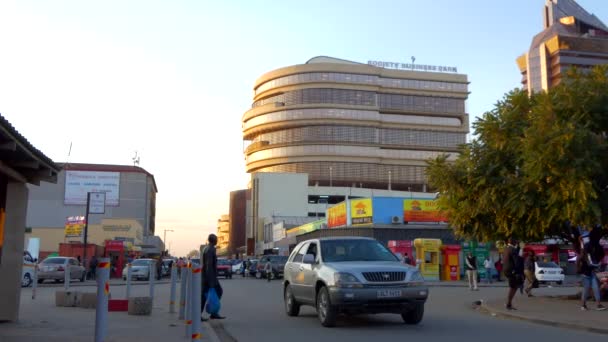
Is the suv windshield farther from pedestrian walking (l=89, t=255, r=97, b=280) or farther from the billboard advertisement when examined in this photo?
the billboard advertisement

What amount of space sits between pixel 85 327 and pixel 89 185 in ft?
242

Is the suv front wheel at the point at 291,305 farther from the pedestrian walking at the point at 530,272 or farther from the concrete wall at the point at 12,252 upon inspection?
the pedestrian walking at the point at 530,272

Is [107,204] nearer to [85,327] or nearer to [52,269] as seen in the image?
[52,269]

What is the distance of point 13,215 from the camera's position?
38.4ft

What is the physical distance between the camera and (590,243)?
16266mm

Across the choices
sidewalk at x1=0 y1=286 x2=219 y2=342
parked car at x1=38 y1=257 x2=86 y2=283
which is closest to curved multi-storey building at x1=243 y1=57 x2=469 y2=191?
parked car at x1=38 y1=257 x2=86 y2=283

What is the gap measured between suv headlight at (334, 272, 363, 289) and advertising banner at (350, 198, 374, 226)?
3020 centimetres

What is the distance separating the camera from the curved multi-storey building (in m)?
107

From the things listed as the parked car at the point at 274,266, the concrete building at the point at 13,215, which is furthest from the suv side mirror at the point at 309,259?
the parked car at the point at 274,266

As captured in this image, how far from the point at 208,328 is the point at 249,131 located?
105513mm

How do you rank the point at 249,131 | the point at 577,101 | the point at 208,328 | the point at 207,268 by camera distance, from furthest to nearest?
the point at 249,131 → the point at 577,101 → the point at 207,268 → the point at 208,328

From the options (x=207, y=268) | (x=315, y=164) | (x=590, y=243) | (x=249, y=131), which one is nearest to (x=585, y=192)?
(x=590, y=243)

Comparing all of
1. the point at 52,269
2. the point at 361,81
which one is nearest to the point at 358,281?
the point at 52,269

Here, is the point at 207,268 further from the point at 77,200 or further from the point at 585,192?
the point at 77,200
